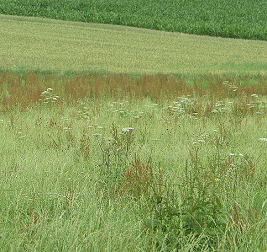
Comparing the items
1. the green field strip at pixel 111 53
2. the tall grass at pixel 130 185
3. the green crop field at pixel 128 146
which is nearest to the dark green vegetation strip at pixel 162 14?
the green field strip at pixel 111 53

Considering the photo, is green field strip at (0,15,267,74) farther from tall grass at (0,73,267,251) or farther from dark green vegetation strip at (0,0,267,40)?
tall grass at (0,73,267,251)

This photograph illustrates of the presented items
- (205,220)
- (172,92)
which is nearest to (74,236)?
(205,220)

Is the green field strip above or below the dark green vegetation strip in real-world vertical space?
below

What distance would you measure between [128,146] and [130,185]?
4.48 feet

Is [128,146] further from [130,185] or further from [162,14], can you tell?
[162,14]

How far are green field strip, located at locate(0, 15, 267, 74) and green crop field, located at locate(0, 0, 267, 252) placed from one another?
0.29ft

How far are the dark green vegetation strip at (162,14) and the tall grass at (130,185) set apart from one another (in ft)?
90.9

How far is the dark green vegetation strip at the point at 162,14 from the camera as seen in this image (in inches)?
1335

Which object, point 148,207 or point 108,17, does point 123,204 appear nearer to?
point 148,207

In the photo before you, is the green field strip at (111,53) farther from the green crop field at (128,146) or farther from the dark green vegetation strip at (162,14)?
the dark green vegetation strip at (162,14)

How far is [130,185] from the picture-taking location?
341cm

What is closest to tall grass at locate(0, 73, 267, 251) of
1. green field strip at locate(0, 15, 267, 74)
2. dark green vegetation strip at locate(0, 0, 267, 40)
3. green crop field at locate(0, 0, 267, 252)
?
green crop field at locate(0, 0, 267, 252)

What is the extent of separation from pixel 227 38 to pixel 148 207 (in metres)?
31.0

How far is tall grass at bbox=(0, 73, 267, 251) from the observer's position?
99.8 inches
